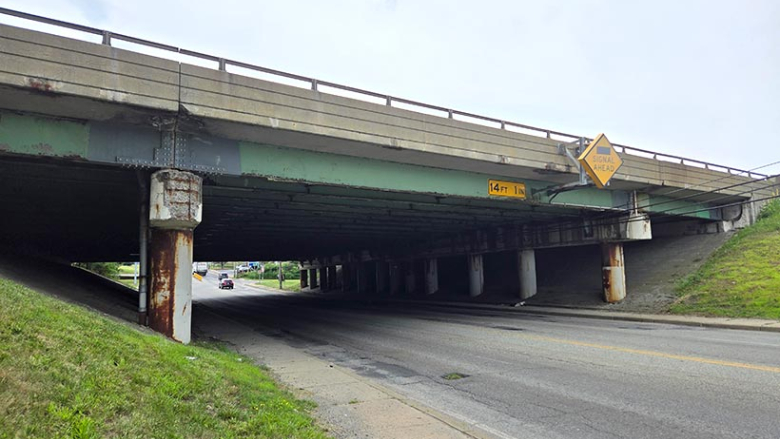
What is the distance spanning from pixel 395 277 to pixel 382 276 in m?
3.44

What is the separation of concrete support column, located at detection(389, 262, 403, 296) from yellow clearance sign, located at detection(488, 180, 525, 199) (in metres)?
24.5

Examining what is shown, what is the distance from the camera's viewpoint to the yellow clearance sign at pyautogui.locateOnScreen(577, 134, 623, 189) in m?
17.3

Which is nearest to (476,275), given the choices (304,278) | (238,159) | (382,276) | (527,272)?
(527,272)

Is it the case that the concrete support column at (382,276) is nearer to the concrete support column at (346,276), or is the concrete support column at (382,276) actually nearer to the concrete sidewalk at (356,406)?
the concrete support column at (346,276)

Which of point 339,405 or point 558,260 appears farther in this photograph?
point 558,260

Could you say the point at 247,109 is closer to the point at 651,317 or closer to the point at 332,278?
the point at 651,317

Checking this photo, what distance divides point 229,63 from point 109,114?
2.87m

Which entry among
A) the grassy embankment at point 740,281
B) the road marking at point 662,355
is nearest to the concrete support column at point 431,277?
the grassy embankment at point 740,281

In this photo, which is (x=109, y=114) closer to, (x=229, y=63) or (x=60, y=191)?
(x=229, y=63)

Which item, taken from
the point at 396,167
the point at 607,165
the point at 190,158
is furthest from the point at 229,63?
the point at 607,165

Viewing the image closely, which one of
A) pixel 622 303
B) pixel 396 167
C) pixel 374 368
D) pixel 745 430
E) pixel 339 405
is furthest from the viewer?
pixel 622 303

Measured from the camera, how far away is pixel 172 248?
10.9 m

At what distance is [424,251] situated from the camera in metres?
35.2

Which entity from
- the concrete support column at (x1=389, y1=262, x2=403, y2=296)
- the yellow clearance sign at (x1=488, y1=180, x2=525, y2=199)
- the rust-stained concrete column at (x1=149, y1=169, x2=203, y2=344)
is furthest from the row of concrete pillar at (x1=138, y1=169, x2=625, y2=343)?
the concrete support column at (x1=389, y1=262, x2=403, y2=296)
